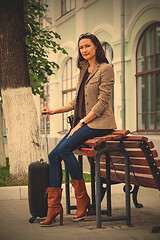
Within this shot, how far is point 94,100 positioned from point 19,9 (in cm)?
386

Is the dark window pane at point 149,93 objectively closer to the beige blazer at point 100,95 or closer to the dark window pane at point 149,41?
the dark window pane at point 149,41

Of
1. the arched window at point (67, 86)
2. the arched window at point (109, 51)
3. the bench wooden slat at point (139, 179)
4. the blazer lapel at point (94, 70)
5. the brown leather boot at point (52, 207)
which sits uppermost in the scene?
the arched window at point (109, 51)

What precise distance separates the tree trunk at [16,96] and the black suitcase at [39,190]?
8.66 ft

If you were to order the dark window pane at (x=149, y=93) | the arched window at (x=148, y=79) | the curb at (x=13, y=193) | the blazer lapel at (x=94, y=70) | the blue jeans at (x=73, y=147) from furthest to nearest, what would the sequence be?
1. the dark window pane at (x=149, y=93)
2. the arched window at (x=148, y=79)
3. the curb at (x=13, y=193)
4. the blazer lapel at (x=94, y=70)
5. the blue jeans at (x=73, y=147)

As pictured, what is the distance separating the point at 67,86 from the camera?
76.8 feet

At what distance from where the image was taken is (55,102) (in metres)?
24.7

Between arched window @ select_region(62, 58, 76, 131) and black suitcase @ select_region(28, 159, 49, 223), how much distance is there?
17568mm

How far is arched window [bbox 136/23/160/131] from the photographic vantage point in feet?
49.4

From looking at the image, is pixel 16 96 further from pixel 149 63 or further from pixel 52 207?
pixel 149 63

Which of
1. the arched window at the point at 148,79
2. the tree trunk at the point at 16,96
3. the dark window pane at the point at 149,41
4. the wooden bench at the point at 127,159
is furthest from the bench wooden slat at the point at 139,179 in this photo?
the dark window pane at the point at 149,41

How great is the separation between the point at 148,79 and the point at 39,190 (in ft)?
37.1

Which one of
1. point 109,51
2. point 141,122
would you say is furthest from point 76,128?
point 109,51

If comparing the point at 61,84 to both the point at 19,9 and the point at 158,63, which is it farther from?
the point at 19,9

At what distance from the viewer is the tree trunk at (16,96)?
24.7 ft
